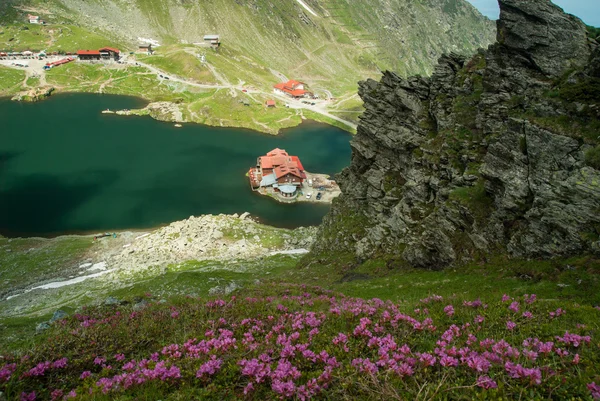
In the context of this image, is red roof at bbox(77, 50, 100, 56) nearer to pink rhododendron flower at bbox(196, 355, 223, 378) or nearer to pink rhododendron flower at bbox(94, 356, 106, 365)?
pink rhododendron flower at bbox(94, 356, 106, 365)

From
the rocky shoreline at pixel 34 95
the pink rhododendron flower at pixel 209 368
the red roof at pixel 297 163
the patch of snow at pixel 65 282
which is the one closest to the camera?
the pink rhododendron flower at pixel 209 368

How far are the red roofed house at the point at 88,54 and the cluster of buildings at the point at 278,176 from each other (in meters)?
143

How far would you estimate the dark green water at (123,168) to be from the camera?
7906 centimetres

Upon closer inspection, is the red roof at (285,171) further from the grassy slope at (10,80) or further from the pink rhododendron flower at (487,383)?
the grassy slope at (10,80)

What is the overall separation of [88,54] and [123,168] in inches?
4989

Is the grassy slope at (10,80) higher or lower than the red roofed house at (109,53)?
lower

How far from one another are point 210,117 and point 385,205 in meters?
125

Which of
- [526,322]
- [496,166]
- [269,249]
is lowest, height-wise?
[269,249]

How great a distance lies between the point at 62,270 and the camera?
181 feet

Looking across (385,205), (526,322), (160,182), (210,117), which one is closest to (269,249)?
(385,205)

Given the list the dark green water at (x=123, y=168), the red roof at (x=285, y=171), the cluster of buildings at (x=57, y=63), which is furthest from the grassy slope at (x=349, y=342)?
the cluster of buildings at (x=57, y=63)

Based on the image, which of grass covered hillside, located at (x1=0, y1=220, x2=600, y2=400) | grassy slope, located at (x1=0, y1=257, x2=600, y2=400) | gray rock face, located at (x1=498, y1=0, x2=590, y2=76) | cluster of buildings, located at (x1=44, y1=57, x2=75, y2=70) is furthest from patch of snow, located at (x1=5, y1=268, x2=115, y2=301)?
cluster of buildings, located at (x1=44, y1=57, x2=75, y2=70)

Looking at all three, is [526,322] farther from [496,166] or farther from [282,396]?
[496,166]

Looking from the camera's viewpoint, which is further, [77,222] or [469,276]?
[77,222]
